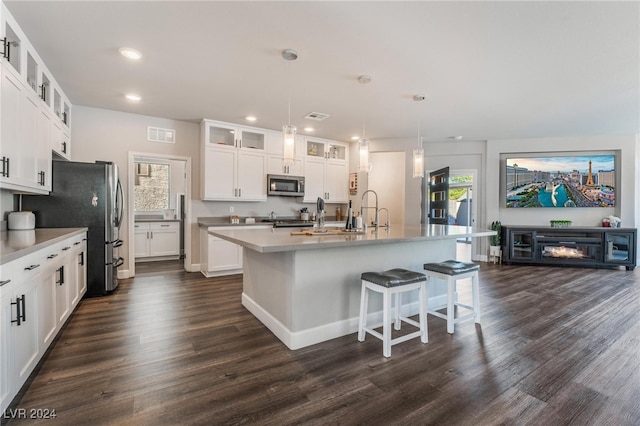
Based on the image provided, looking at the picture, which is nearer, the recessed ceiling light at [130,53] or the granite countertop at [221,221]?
the recessed ceiling light at [130,53]

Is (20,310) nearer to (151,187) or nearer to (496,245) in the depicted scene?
(151,187)

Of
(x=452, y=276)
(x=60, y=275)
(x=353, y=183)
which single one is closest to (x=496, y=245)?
(x=353, y=183)

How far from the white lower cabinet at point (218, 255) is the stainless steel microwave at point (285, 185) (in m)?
0.79

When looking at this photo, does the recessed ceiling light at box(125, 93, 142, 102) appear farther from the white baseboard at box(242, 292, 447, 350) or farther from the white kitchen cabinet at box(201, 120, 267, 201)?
the white baseboard at box(242, 292, 447, 350)

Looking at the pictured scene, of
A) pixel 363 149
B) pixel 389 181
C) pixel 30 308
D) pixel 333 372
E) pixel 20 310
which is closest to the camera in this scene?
pixel 20 310

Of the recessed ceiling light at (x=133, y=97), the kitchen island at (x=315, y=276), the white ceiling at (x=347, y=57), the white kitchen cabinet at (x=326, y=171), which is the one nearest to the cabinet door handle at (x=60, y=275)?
the kitchen island at (x=315, y=276)

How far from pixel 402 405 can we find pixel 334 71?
2.96 m

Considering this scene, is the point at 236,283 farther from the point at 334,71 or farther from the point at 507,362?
the point at 507,362

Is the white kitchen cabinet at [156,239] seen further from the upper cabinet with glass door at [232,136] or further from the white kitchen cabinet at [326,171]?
the white kitchen cabinet at [326,171]

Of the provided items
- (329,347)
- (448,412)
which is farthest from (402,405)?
(329,347)

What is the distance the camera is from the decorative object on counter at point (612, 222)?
5.91 metres

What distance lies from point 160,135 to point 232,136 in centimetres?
112

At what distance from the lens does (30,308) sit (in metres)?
1.94

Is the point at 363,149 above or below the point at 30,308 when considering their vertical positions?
above
